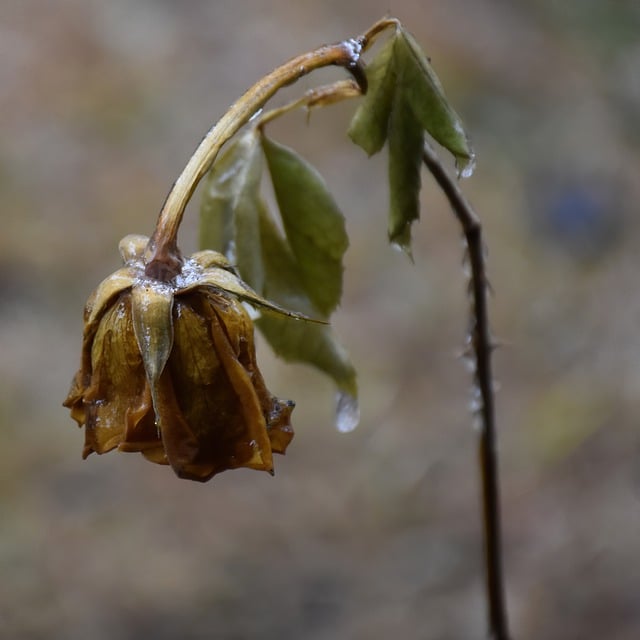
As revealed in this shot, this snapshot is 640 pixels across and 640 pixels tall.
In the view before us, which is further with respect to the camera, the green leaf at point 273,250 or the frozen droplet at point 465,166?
the green leaf at point 273,250

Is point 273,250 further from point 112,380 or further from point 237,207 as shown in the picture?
point 112,380

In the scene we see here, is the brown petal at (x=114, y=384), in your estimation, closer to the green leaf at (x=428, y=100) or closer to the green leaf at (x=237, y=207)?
the green leaf at (x=237, y=207)

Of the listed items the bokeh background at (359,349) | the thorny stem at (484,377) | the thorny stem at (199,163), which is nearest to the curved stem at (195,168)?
the thorny stem at (199,163)

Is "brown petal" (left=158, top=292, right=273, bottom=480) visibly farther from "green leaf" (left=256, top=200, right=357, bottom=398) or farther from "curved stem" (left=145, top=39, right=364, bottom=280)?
"green leaf" (left=256, top=200, right=357, bottom=398)

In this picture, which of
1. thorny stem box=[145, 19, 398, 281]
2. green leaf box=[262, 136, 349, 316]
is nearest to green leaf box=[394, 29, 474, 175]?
thorny stem box=[145, 19, 398, 281]

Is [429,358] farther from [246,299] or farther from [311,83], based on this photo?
[246,299]

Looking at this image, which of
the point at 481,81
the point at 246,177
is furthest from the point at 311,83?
the point at 246,177
